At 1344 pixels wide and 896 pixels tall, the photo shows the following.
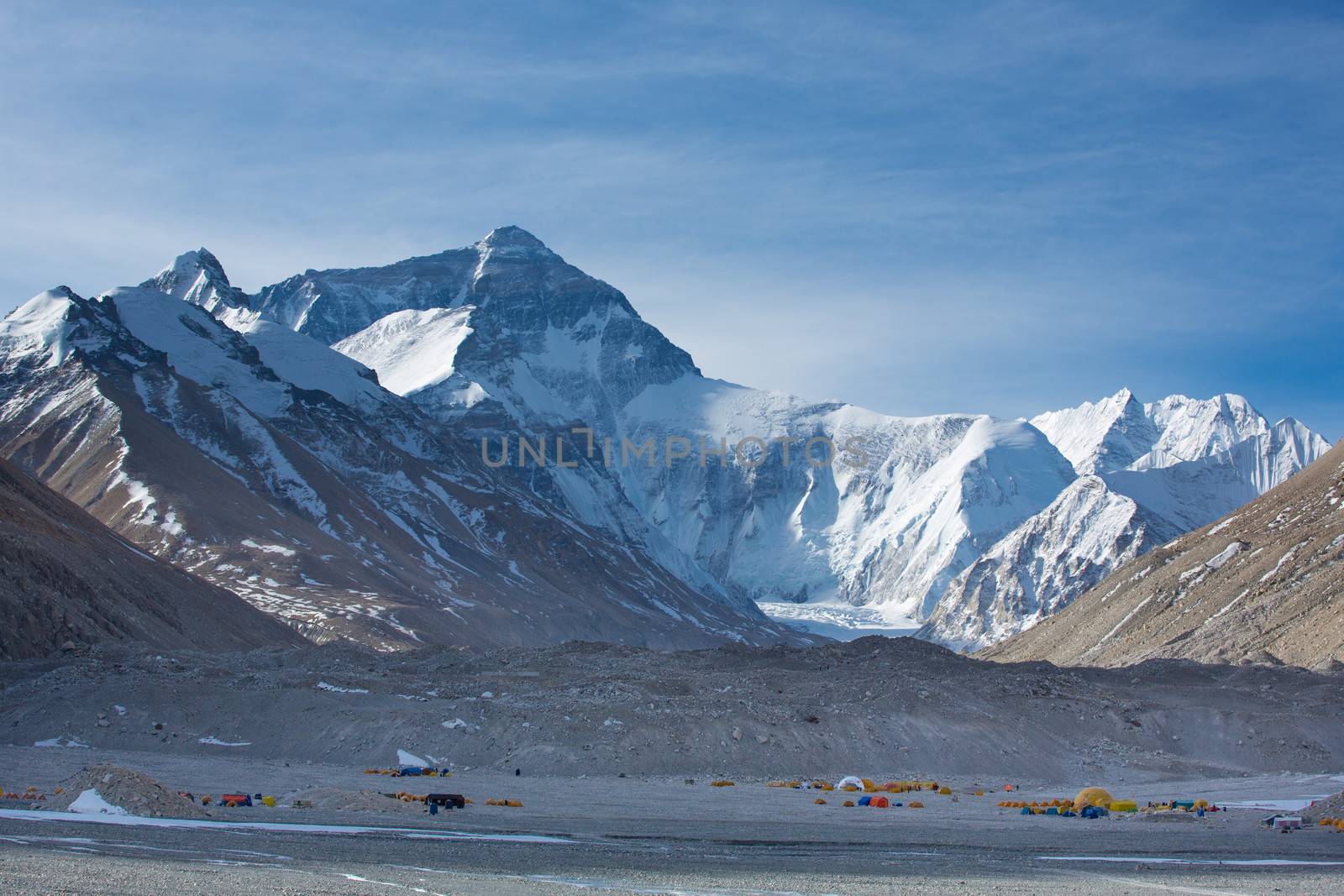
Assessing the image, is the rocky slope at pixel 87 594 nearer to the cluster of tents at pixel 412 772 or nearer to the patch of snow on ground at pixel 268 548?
the patch of snow on ground at pixel 268 548

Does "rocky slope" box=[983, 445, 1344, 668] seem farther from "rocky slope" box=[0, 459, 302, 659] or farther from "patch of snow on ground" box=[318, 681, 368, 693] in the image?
"rocky slope" box=[0, 459, 302, 659]

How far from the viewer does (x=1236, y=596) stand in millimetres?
114250

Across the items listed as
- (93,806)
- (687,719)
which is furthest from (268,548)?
(93,806)

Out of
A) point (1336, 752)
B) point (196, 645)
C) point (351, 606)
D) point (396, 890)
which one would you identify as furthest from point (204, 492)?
point (396, 890)

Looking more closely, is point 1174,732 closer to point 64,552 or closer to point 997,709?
point 997,709

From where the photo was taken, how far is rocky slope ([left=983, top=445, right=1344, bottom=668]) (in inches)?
4075

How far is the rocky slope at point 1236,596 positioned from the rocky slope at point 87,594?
7736cm

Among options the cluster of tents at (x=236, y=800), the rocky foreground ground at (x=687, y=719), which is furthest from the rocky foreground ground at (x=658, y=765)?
the cluster of tents at (x=236, y=800)

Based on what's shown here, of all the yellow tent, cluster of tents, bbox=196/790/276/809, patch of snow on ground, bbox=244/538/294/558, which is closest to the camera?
cluster of tents, bbox=196/790/276/809

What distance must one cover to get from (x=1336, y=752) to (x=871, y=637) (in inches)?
1266

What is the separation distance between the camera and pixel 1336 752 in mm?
69062

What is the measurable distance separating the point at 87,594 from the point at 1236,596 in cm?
9044

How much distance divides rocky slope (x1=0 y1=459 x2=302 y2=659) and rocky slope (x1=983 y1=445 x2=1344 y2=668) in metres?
77.4

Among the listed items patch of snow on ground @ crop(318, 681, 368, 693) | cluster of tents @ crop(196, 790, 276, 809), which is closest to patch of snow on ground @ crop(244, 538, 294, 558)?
patch of snow on ground @ crop(318, 681, 368, 693)
